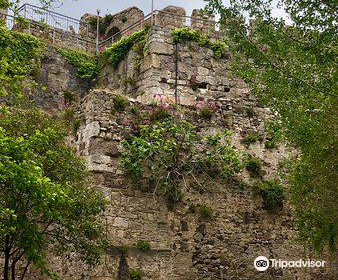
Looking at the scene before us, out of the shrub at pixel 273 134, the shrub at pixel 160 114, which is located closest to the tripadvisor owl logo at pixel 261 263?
the shrub at pixel 273 134

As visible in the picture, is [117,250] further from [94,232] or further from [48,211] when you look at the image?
[48,211]

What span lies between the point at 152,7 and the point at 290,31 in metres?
9.69

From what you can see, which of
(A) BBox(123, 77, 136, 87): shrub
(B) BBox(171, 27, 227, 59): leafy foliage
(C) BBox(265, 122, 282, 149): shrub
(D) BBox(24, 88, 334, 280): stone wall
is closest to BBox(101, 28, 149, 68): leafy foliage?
(B) BBox(171, 27, 227, 59): leafy foliage

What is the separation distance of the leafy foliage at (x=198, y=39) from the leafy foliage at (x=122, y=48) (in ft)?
3.56

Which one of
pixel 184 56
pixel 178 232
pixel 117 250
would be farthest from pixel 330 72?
pixel 184 56

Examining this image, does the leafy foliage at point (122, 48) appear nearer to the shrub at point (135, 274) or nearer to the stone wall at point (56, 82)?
the stone wall at point (56, 82)

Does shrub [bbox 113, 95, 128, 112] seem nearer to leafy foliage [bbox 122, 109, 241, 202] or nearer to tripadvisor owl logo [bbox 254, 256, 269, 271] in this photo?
leafy foliage [bbox 122, 109, 241, 202]

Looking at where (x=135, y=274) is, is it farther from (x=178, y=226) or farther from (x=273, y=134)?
(x=273, y=134)

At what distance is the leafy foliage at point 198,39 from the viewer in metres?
20.2

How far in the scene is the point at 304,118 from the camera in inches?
462

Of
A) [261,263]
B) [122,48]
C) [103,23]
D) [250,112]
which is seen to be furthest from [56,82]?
[261,263]

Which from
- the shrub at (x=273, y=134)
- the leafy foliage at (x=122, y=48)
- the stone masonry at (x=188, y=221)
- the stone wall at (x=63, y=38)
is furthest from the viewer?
the stone wall at (x=63, y=38)

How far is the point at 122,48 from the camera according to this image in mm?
21453

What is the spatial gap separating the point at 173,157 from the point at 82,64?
1042 cm
